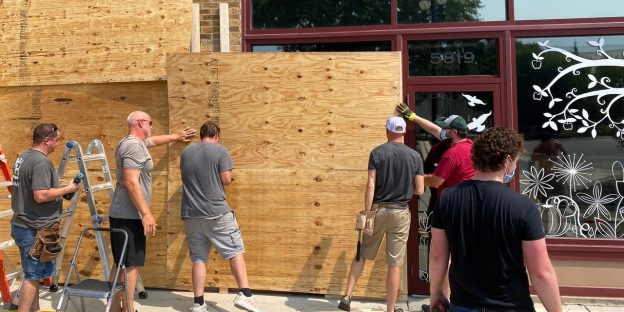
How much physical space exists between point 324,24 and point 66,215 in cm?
334

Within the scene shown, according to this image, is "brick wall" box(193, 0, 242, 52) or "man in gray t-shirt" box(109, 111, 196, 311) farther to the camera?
"brick wall" box(193, 0, 242, 52)

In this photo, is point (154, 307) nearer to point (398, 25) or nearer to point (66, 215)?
point (66, 215)

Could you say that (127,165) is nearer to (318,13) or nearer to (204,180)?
(204,180)

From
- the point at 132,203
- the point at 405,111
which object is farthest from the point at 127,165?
the point at 405,111

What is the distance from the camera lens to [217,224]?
4.86 metres

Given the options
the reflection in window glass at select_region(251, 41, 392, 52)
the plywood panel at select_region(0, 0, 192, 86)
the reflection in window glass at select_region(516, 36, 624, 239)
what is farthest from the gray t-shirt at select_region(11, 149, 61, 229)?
the reflection in window glass at select_region(516, 36, 624, 239)

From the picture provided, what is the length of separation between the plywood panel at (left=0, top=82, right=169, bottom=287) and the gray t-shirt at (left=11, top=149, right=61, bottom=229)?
4.06 ft

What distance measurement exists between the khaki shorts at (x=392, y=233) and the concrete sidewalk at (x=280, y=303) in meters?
0.60

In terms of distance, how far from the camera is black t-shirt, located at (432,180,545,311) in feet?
7.91

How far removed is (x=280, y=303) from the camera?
17.2ft

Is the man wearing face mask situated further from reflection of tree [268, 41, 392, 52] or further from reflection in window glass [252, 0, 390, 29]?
reflection in window glass [252, 0, 390, 29]

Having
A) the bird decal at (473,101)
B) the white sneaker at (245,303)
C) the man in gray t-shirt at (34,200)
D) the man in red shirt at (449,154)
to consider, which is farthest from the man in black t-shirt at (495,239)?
the man in gray t-shirt at (34,200)

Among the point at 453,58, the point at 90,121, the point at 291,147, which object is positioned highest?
the point at 453,58

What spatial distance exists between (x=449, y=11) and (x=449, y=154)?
1.82 meters
